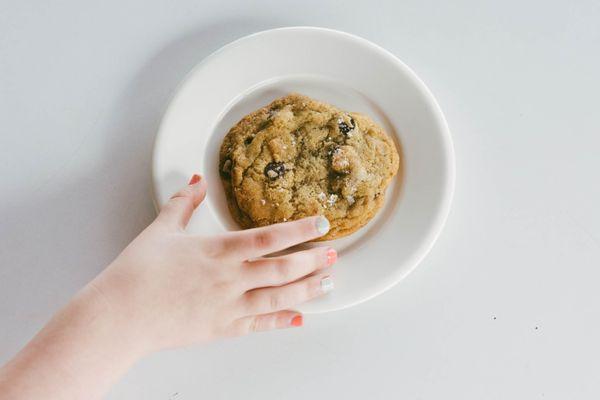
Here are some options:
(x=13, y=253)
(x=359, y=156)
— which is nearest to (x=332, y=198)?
(x=359, y=156)

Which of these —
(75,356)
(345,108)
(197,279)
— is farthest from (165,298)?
(345,108)

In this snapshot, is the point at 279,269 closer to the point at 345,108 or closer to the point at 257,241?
the point at 257,241

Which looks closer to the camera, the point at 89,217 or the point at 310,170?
the point at 310,170

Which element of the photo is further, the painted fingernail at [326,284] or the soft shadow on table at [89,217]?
the soft shadow on table at [89,217]

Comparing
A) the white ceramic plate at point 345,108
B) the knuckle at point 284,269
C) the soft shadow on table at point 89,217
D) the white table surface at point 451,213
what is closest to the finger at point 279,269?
the knuckle at point 284,269

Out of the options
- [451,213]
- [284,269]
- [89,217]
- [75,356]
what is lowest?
[75,356]

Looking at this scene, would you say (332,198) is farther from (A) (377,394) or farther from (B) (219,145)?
(A) (377,394)

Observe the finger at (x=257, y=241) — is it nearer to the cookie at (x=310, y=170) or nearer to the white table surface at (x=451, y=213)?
the cookie at (x=310, y=170)
